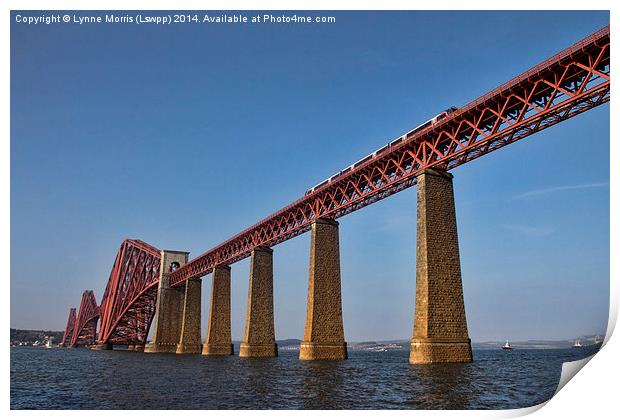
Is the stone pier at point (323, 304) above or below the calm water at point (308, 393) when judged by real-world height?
above

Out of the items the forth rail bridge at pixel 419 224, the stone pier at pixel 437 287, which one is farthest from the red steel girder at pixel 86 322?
the stone pier at pixel 437 287

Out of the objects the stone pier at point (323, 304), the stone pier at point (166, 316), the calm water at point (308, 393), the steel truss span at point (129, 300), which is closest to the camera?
the calm water at point (308, 393)

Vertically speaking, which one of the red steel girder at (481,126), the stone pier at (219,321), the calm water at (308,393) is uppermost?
the red steel girder at (481,126)

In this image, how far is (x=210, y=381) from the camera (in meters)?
29.4

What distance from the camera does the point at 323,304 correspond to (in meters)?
45.9

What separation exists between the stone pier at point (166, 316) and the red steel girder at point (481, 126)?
56.1 m

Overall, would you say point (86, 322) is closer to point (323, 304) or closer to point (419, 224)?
point (323, 304)

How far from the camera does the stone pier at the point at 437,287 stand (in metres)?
30.9

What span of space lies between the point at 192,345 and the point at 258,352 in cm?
2916

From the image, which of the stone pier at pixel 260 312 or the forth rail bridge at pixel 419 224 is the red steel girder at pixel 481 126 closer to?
the forth rail bridge at pixel 419 224

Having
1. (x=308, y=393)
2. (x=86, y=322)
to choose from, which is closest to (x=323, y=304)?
(x=308, y=393)
